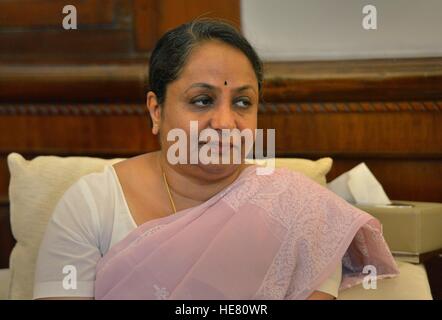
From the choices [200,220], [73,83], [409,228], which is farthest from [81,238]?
[73,83]

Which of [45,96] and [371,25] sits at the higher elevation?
[371,25]

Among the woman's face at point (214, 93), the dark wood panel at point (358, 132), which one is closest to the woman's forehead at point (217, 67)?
the woman's face at point (214, 93)

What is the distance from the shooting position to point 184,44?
5.20 ft

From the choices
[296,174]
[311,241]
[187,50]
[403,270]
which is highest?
[187,50]

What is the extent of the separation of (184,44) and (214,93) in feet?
0.43

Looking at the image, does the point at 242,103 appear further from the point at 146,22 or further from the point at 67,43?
the point at 67,43

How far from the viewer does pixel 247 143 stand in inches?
62.5

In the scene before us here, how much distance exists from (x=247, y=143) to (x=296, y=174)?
0.60ft

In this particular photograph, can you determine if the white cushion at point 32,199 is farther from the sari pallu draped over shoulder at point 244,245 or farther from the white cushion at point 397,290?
the white cushion at point 397,290

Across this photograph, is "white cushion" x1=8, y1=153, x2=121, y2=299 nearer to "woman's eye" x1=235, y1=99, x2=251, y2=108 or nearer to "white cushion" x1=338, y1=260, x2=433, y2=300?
"woman's eye" x1=235, y1=99, x2=251, y2=108
